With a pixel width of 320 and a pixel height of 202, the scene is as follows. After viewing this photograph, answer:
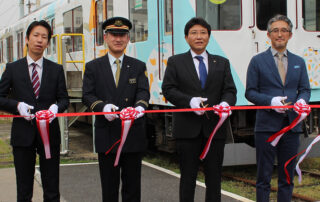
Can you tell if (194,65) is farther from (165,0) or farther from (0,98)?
(165,0)

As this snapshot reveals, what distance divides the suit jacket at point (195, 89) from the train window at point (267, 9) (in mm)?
2844

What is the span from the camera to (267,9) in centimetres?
652

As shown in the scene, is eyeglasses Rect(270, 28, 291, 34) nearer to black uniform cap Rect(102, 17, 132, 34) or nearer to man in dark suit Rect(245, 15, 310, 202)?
man in dark suit Rect(245, 15, 310, 202)

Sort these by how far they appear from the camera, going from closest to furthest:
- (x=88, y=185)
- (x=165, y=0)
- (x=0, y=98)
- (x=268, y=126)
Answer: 1. (x=0, y=98)
2. (x=268, y=126)
3. (x=88, y=185)
4. (x=165, y=0)

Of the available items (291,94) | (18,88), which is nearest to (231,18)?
(291,94)

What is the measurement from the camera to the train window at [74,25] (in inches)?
395

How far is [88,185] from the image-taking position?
6125 millimetres

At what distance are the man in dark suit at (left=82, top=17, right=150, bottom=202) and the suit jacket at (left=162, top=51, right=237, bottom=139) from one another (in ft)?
0.98

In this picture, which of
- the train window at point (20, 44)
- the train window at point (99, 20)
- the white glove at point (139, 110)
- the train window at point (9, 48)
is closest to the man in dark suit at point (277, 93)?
the white glove at point (139, 110)

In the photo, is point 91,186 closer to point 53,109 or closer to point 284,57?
point 53,109

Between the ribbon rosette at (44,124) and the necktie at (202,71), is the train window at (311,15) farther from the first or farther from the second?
the ribbon rosette at (44,124)

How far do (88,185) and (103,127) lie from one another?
2637 mm

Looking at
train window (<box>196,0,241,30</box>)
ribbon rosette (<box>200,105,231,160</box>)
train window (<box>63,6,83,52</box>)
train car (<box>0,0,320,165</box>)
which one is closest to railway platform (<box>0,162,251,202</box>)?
train car (<box>0,0,320,165</box>)

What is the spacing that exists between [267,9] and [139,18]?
2145 millimetres
